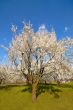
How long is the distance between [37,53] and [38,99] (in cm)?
919

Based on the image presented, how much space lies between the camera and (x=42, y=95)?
4834cm

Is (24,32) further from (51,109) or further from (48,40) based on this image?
(51,109)

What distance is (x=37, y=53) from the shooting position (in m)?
43.8

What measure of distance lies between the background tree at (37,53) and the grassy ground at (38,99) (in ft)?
7.63

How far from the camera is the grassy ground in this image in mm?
42531

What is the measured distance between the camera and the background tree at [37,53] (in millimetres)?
43969

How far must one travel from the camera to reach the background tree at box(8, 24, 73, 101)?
43969 millimetres

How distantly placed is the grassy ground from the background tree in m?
2.32

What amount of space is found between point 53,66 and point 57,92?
33.5ft

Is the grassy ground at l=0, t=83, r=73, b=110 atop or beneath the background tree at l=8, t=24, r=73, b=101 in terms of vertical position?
beneath

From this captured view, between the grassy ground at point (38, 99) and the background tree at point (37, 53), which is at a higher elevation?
the background tree at point (37, 53)

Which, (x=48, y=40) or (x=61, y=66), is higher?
(x=48, y=40)

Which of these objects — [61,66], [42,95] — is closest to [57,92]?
[42,95]

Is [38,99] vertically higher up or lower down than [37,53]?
lower down
